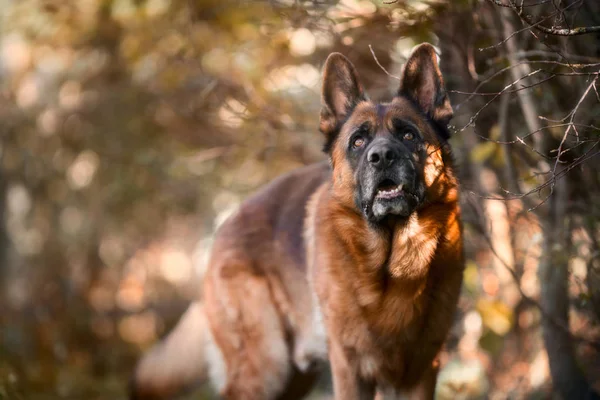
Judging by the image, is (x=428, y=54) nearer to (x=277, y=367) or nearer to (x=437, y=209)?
(x=437, y=209)

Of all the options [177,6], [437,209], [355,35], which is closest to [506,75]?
[355,35]

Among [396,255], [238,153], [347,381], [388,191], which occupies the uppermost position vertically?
[388,191]

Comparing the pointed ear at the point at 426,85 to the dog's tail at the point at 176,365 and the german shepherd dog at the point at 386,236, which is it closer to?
the german shepherd dog at the point at 386,236

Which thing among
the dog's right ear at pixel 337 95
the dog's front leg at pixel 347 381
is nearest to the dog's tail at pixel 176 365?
the dog's front leg at pixel 347 381

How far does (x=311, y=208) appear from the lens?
16.6ft

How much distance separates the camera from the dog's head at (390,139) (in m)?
3.89

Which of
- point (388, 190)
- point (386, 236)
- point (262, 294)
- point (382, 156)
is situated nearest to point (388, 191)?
point (388, 190)

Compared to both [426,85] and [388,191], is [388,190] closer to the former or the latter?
[388,191]

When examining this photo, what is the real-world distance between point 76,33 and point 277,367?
26.0 feet

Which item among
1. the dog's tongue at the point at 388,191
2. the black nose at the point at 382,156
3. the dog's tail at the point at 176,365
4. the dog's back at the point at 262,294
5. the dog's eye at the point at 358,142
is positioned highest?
the black nose at the point at 382,156

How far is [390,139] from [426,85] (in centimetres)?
56

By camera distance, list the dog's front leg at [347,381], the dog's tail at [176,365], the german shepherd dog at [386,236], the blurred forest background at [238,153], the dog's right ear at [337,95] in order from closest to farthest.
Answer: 1. the german shepherd dog at [386,236]
2. the dog's front leg at [347,381]
3. the dog's right ear at [337,95]
4. the blurred forest background at [238,153]
5. the dog's tail at [176,365]

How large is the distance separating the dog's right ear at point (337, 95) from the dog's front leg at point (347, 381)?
4.26 feet

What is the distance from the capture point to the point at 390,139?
3.98 metres
